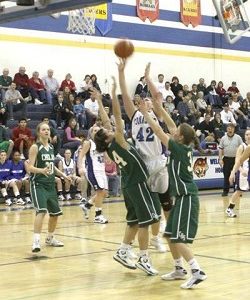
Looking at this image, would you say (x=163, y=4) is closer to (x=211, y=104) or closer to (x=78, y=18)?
(x=211, y=104)

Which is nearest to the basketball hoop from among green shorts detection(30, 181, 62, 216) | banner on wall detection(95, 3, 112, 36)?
banner on wall detection(95, 3, 112, 36)

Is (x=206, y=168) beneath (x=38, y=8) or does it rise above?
beneath

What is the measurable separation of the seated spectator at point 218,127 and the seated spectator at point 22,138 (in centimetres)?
686

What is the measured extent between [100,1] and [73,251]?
10.2 feet

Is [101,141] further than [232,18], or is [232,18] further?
[232,18]

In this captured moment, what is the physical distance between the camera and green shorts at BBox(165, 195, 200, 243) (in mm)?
5328

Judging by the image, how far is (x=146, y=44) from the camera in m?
22.2

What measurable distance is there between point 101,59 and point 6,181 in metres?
7.90

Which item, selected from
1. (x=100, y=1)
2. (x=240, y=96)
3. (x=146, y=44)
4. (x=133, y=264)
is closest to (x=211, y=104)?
(x=240, y=96)

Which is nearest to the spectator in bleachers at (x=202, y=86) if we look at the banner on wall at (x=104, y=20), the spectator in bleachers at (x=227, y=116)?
the spectator in bleachers at (x=227, y=116)

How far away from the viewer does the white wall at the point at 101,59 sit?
19.0m

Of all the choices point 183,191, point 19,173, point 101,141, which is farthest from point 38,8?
point 19,173

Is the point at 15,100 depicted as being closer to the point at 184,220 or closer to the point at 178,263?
the point at 178,263

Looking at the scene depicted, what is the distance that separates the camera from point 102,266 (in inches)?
249
